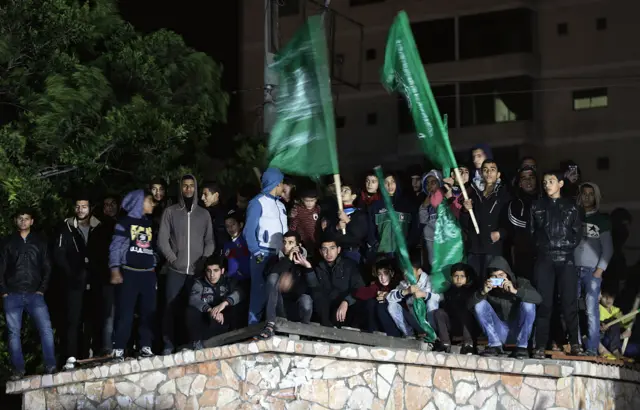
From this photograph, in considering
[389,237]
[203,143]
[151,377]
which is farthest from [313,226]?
[203,143]

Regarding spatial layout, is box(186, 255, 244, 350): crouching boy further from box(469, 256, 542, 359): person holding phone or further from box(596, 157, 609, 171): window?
box(596, 157, 609, 171): window

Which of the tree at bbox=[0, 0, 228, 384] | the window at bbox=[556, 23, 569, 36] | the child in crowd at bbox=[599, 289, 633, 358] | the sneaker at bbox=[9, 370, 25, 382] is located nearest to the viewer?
the sneaker at bbox=[9, 370, 25, 382]

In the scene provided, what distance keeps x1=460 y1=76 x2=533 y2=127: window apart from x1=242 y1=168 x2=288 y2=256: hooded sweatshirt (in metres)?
20.9

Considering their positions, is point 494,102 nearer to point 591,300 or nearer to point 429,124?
point 429,124

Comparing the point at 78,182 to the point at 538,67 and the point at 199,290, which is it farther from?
the point at 538,67

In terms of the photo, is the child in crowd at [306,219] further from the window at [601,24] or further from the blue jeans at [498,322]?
the window at [601,24]

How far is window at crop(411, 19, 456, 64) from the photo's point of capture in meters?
36.7

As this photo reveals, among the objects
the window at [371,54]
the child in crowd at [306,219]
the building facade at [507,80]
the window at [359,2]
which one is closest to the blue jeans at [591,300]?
the child in crowd at [306,219]

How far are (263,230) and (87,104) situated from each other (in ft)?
14.6

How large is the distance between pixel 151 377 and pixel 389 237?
10.6ft

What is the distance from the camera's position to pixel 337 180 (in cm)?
1543

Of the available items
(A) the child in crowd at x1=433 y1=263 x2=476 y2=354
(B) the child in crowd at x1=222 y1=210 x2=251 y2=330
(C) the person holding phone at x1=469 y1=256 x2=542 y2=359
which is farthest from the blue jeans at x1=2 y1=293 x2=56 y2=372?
(C) the person holding phone at x1=469 y1=256 x2=542 y2=359

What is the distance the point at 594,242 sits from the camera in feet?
52.0

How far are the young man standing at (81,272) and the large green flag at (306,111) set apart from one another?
2381 millimetres
